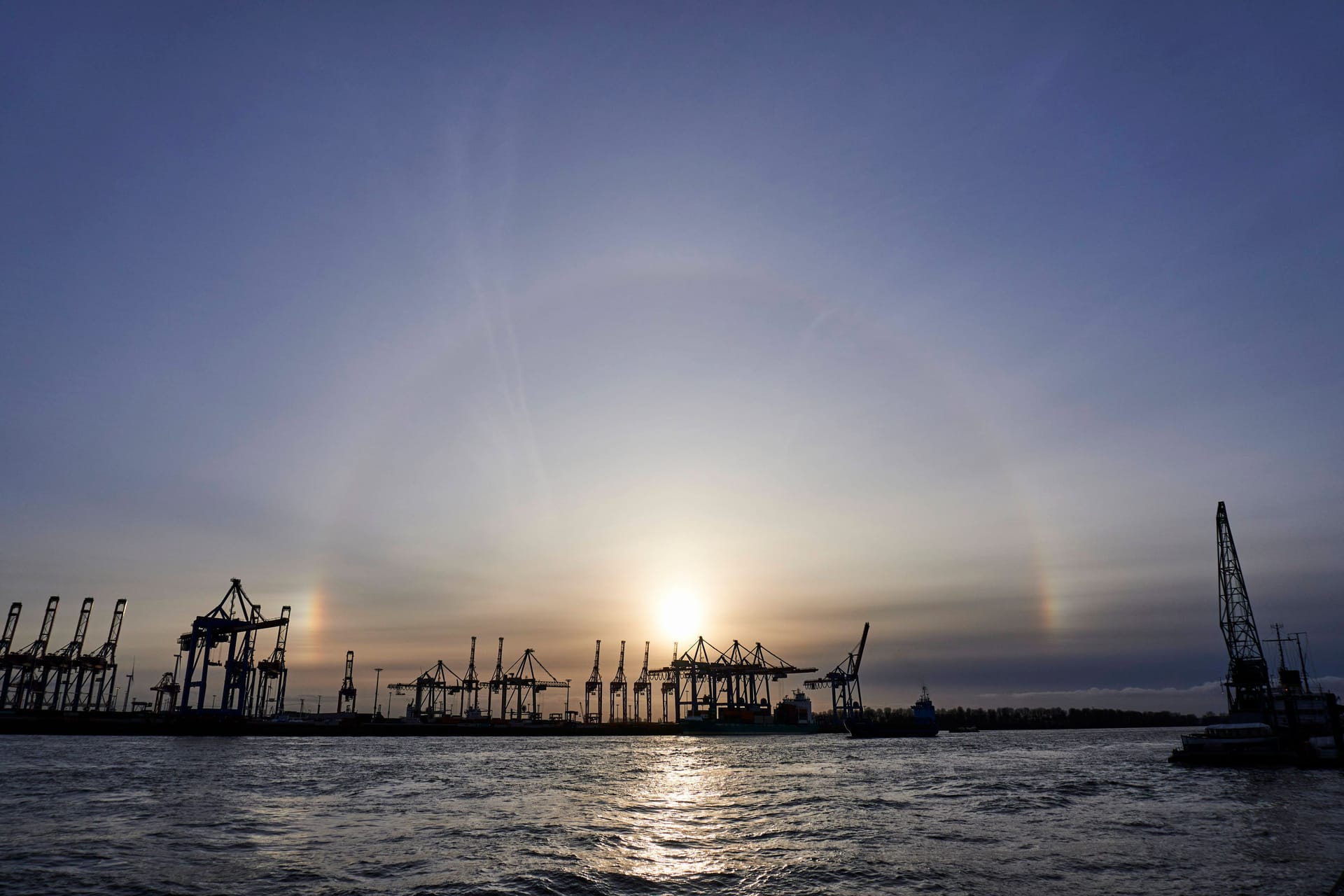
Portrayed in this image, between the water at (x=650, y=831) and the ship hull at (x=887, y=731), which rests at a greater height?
the water at (x=650, y=831)

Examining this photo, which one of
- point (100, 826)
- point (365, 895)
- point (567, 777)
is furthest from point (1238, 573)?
point (100, 826)

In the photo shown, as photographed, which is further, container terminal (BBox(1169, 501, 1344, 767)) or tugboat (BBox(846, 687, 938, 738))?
tugboat (BBox(846, 687, 938, 738))

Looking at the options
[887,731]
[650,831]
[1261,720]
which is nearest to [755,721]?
[887,731]

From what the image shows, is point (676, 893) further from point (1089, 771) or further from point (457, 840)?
point (1089, 771)

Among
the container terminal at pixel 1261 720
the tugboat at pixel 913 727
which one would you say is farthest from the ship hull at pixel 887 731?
the container terminal at pixel 1261 720

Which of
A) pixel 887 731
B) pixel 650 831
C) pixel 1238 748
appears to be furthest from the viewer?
pixel 887 731

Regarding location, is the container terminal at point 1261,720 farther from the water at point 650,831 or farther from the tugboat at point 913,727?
the tugboat at point 913,727

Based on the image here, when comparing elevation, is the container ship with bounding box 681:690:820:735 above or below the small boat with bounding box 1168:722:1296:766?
below

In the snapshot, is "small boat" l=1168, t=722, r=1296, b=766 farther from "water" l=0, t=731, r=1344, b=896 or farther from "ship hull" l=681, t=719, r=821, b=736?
"ship hull" l=681, t=719, r=821, b=736

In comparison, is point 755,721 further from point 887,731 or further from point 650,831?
point 650,831

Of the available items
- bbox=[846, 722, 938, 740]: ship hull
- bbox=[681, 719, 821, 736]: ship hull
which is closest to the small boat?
bbox=[846, 722, 938, 740]: ship hull
